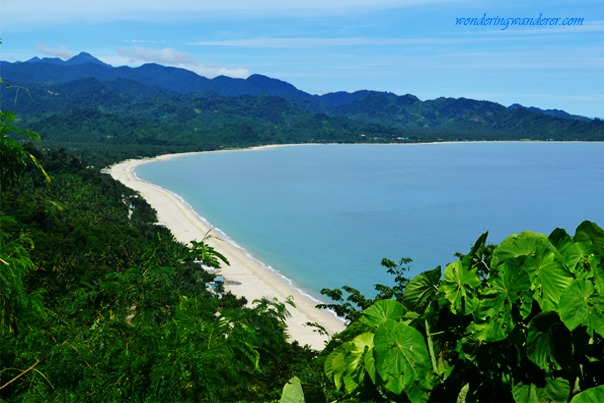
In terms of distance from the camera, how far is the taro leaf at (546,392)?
149 cm

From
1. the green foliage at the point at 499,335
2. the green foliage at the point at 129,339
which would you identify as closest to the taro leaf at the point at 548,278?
the green foliage at the point at 499,335

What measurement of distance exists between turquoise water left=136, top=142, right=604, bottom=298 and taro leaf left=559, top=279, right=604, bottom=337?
1010 inches

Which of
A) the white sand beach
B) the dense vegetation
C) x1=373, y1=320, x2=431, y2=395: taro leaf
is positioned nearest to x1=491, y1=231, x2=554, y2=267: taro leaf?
x1=373, y1=320, x2=431, y2=395: taro leaf

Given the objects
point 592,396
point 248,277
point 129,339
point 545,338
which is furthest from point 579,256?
point 248,277

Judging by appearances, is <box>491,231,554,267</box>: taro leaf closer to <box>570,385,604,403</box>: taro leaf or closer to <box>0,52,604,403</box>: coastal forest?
<box>0,52,604,403</box>: coastal forest

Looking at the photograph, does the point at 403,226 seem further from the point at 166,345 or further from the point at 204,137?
the point at 204,137

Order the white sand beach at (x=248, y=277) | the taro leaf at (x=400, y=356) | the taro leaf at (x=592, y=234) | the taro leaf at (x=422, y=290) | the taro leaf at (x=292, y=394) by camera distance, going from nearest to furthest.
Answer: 1. the taro leaf at (x=400, y=356)
2. the taro leaf at (x=592, y=234)
3. the taro leaf at (x=422, y=290)
4. the taro leaf at (x=292, y=394)
5. the white sand beach at (x=248, y=277)

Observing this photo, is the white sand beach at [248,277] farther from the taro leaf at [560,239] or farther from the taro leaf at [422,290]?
the taro leaf at [560,239]

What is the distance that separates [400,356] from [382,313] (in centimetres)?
20

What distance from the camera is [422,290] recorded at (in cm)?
174

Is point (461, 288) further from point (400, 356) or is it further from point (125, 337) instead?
point (125, 337)

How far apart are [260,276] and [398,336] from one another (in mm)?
32160

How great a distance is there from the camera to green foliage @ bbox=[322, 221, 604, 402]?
1437 millimetres

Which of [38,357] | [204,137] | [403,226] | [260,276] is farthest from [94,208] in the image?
[204,137]
